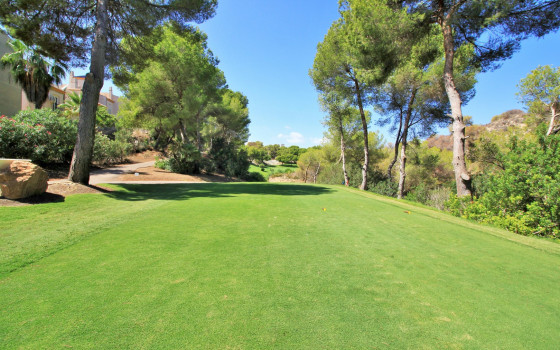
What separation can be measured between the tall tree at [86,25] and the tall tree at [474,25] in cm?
860

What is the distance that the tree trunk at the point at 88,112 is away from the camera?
7.34 meters

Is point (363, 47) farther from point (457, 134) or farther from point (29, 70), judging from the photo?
point (29, 70)

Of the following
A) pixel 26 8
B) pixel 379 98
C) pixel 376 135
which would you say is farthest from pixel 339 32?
pixel 26 8

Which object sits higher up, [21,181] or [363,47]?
[363,47]

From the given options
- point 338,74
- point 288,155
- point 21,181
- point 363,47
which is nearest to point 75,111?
point 21,181

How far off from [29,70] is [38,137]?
15.0 m

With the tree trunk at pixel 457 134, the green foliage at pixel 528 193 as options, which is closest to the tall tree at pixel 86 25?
the tree trunk at pixel 457 134

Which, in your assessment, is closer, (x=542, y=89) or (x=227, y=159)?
(x=542, y=89)

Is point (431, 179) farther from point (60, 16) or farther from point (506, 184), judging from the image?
point (60, 16)

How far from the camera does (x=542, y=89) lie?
1580 cm

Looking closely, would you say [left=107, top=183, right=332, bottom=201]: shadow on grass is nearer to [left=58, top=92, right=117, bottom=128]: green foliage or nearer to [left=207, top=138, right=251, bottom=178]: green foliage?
[left=58, top=92, right=117, bottom=128]: green foliage

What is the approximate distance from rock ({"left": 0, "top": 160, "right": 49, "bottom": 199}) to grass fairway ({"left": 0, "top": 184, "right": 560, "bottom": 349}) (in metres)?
1.26

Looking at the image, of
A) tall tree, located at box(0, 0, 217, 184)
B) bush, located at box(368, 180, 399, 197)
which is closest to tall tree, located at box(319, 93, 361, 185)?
bush, located at box(368, 180, 399, 197)

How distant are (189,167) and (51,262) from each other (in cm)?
1630
